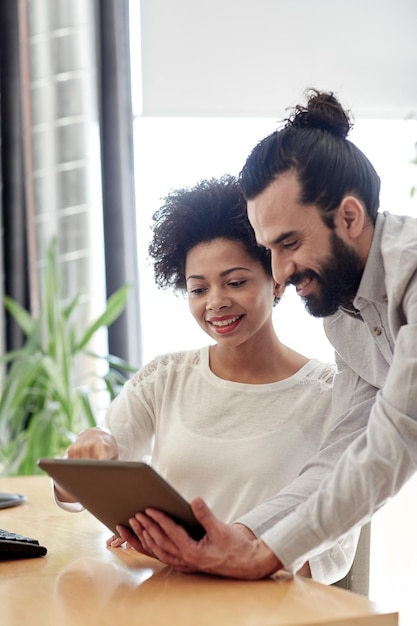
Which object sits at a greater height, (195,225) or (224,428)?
(195,225)

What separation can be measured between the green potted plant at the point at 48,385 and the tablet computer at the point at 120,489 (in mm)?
2102

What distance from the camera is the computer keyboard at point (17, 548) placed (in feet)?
5.10

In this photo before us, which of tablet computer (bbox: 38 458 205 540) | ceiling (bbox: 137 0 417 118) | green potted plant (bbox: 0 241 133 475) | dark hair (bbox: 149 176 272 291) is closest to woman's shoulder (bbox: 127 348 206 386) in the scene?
dark hair (bbox: 149 176 272 291)

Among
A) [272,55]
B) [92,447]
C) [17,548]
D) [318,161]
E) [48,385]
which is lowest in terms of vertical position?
[48,385]

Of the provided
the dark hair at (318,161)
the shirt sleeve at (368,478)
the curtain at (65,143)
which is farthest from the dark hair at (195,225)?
the curtain at (65,143)

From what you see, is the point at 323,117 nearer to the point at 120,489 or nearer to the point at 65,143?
the point at 120,489

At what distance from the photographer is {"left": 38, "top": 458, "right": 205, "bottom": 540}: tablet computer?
4.28 ft

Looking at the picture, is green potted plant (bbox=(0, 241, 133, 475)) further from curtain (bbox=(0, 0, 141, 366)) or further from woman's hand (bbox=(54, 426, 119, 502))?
woman's hand (bbox=(54, 426, 119, 502))

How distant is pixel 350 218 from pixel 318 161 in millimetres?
114

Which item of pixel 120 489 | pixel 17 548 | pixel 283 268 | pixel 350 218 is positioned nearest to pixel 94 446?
pixel 17 548

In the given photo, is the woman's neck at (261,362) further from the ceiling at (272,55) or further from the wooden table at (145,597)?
the ceiling at (272,55)

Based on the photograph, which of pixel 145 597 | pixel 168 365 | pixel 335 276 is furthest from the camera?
pixel 168 365

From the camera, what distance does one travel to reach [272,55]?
4.07m

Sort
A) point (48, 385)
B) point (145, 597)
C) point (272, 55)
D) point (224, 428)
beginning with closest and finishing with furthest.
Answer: point (145, 597) < point (224, 428) < point (48, 385) < point (272, 55)
